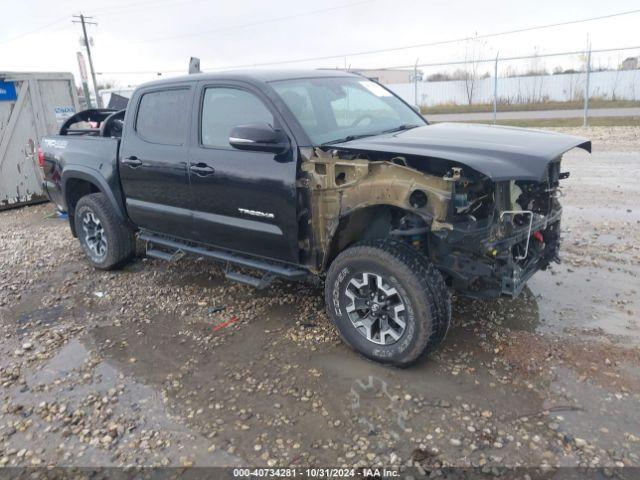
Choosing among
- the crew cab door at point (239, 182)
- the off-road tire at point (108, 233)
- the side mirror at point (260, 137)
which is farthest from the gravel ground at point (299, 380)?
the side mirror at point (260, 137)

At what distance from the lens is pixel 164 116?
4.93 meters

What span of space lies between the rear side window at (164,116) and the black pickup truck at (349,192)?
0.05 feet

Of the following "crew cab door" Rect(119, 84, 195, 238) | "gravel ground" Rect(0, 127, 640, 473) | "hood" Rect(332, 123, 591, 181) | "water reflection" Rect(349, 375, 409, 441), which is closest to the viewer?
"gravel ground" Rect(0, 127, 640, 473)

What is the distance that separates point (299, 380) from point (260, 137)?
1.69 m

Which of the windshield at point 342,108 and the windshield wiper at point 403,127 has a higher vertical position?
the windshield at point 342,108

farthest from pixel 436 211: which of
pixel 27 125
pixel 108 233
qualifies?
pixel 27 125

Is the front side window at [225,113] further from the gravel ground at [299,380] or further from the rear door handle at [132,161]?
the gravel ground at [299,380]

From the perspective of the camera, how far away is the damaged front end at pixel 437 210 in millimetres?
3387

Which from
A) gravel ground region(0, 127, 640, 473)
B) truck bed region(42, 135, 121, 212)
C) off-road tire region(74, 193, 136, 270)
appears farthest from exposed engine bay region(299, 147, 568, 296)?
off-road tire region(74, 193, 136, 270)

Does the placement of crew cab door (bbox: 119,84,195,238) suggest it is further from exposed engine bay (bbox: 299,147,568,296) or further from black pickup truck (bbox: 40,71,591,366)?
exposed engine bay (bbox: 299,147,568,296)

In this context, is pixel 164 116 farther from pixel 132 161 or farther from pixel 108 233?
pixel 108 233

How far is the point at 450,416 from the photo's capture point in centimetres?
316

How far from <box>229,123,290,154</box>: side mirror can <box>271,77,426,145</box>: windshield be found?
0.70ft

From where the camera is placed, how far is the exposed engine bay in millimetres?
3406
